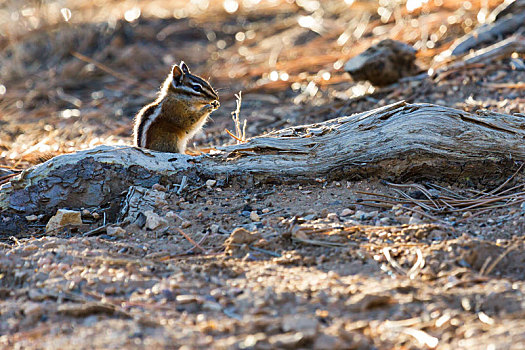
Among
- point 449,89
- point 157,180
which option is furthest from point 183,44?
point 157,180

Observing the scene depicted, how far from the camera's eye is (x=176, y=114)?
17.9ft

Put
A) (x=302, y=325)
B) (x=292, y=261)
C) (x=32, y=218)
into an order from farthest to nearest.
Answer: (x=32, y=218) → (x=292, y=261) → (x=302, y=325)

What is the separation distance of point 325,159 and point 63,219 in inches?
68.9

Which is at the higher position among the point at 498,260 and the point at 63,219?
the point at 63,219

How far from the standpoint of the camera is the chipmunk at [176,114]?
17.4 feet

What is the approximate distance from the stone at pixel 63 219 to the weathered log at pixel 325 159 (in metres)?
0.20

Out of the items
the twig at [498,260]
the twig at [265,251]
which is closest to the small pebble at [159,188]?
the twig at [265,251]

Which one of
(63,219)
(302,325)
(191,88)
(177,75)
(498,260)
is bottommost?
(498,260)

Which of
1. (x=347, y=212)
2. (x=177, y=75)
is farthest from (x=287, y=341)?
(x=177, y=75)

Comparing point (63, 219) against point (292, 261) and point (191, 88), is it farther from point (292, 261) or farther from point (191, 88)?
point (191, 88)

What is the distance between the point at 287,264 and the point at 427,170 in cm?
142

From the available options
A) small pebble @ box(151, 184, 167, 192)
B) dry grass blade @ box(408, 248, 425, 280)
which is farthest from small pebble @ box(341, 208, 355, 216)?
small pebble @ box(151, 184, 167, 192)

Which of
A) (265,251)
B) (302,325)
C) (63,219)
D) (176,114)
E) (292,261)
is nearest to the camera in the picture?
(302,325)

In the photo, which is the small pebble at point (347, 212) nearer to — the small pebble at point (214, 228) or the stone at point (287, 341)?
the small pebble at point (214, 228)
